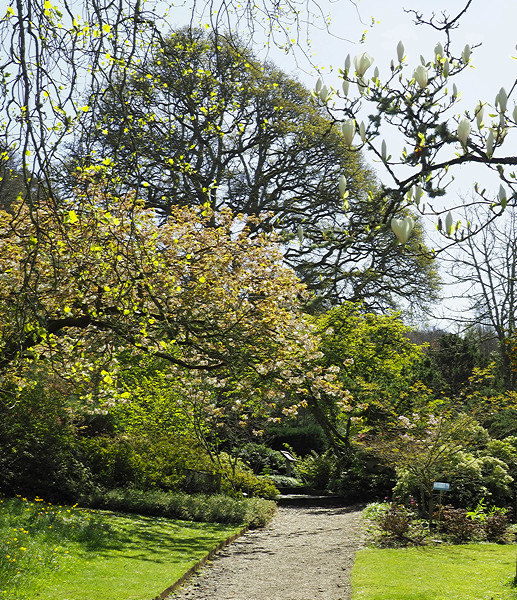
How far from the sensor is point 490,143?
2.96m

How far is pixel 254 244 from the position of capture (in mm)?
10898

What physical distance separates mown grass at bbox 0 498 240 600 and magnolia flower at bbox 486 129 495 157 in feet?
17.9

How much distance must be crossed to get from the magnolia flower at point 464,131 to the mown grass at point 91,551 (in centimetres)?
548

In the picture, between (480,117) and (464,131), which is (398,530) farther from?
(464,131)

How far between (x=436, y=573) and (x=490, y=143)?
241 inches

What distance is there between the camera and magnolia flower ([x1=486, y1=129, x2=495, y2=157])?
116 inches

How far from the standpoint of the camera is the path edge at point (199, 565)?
6843mm

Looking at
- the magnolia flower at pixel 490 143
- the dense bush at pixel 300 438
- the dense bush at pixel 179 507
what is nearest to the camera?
the magnolia flower at pixel 490 143

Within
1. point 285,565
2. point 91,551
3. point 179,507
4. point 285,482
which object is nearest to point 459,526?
point 285,565

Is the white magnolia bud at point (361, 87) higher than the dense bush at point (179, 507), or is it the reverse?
the white magnolia bud at point (361, 87)

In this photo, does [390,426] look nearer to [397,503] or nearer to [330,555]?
[397,503]

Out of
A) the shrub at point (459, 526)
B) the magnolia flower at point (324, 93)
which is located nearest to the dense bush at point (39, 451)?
the shrub at point (459, 526)

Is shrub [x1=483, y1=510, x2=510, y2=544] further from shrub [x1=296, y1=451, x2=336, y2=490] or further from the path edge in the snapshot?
shrub [x1=296, y1=451, x2=336, y2=490]

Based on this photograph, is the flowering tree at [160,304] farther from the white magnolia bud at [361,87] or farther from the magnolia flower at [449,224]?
the magnolia flower at [449,224]
